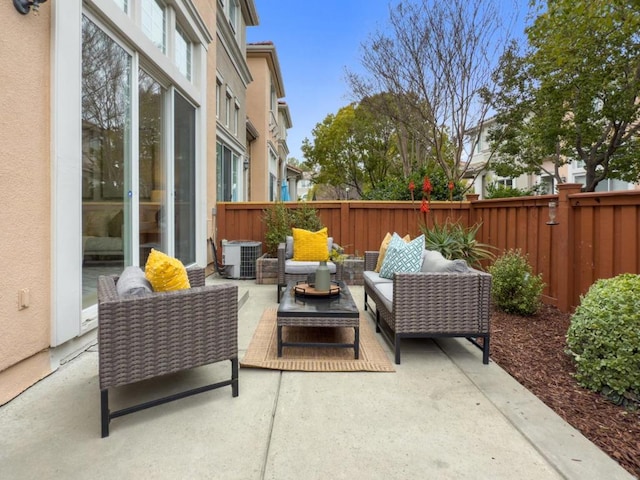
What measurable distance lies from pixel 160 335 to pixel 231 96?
8173mm

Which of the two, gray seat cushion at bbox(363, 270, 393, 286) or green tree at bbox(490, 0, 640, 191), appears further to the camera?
green tree at bbox(490, 0, 640, 191)

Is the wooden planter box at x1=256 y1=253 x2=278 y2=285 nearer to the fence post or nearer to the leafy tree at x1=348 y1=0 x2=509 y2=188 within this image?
the fence post

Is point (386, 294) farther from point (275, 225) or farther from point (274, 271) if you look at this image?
point (275, 225)

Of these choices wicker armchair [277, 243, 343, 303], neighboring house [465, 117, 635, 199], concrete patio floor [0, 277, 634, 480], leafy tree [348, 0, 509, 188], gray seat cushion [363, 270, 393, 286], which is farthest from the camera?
neighboring house [465, 117, 635, 199]

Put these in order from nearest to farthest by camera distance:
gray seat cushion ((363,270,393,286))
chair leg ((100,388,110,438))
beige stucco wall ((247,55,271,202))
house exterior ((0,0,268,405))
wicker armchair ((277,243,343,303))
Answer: chair leg ((100,388,110,438))
house exterior ((0,0,268,405))
gray seat cushion ((363,270,393,286))
wicker armchair ((277,243,343,303))
beige stucco wall ((247,55,271,202))

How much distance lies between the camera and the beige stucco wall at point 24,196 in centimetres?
212

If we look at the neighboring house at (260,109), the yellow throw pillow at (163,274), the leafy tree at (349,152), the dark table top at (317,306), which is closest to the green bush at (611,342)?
the dark table top at (317,306)

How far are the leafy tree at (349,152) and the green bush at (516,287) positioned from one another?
1324 cm

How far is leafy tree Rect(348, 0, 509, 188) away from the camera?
300 inches

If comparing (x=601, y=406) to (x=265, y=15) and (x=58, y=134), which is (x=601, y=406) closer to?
(x=58, y=134)

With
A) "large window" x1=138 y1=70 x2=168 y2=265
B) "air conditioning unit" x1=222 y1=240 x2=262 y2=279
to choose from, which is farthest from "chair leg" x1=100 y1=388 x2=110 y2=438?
"air conditioning unit" x1=222 y1=240 x2=262 y2=279

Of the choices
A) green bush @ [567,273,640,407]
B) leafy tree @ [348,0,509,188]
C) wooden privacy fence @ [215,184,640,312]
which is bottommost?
green bush @ [567,273,640,407]

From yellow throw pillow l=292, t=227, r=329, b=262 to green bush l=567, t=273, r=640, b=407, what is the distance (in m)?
3.43

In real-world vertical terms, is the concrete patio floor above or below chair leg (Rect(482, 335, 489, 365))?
below
